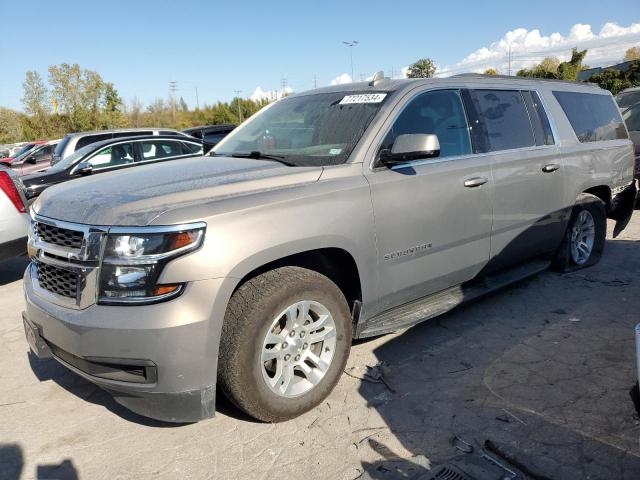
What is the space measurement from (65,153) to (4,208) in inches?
206

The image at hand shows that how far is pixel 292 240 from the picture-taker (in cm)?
277

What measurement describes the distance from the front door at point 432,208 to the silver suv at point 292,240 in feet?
0.04

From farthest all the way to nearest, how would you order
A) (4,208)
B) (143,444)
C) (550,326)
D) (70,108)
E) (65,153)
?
(70,108), (65,153), (4,208), (550,326), (143,444)

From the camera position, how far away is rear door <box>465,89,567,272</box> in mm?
4051

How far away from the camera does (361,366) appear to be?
11.7 feet

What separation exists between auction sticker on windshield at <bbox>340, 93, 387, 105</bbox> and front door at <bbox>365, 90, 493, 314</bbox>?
0.64ft

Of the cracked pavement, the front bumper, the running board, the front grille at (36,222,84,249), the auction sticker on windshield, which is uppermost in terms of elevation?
the auction sticker on windshield

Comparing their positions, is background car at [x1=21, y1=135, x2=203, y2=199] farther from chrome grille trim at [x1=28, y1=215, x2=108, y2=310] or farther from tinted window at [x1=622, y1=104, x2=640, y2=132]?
tinted window at [x1=622, y1=104, x2=640, y2=132]

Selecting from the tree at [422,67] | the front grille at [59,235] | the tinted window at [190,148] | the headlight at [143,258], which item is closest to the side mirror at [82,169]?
the tinted window at [190,148]

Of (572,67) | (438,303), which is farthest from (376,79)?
(572,67)

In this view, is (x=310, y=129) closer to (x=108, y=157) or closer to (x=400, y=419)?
(x=400, y=419)

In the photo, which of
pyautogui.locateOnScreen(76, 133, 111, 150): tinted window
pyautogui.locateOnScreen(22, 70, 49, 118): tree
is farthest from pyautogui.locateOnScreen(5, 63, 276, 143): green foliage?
pyautogui.locateOnScreen(76, 133, 111, 150): tinted window

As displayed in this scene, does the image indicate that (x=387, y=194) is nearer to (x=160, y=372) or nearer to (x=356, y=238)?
(x=356, y=238)

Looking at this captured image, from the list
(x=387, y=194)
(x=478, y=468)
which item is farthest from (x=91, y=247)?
(x=478, y=468)
